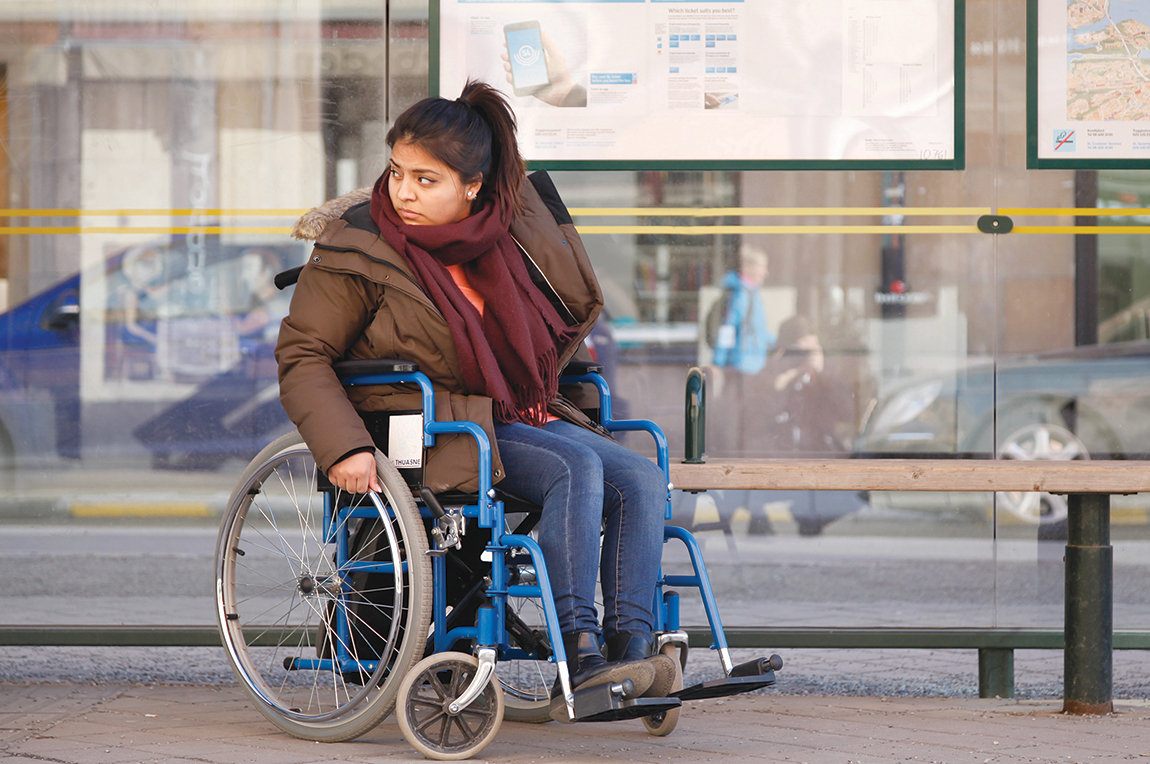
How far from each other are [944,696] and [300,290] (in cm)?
260

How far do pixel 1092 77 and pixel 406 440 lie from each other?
2.92m

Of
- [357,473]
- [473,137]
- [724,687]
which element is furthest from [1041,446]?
[357,473]

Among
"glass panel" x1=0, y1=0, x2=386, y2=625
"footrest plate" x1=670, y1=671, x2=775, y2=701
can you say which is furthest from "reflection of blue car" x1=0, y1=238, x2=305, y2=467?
"footrest plate" x1=670, y1=671, x2=775, y2=701

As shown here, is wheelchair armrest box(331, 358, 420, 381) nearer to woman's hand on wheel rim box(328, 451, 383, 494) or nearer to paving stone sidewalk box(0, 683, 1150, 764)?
woman's hand on wheel rim box(328, 451, 383, 494)

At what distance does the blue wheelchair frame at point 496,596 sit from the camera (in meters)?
3.11

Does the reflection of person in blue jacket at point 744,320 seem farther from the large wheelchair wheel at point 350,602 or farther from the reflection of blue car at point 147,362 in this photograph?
the large wheelchair wheel at point 350,602

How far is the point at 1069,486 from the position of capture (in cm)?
385

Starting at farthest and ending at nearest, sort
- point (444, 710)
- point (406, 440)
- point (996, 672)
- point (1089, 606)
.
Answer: point (996, 672) < point (1089, 606) < point (406, 440) < point (444, 710)

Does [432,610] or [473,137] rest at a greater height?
[473,137]

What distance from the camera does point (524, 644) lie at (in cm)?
354

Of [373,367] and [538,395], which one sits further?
[538,395]

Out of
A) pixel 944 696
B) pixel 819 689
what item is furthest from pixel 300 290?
pixel 944 696

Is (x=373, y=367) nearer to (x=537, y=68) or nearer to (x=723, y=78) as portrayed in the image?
(x=537, y=68)

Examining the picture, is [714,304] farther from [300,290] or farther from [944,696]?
[300,290]
